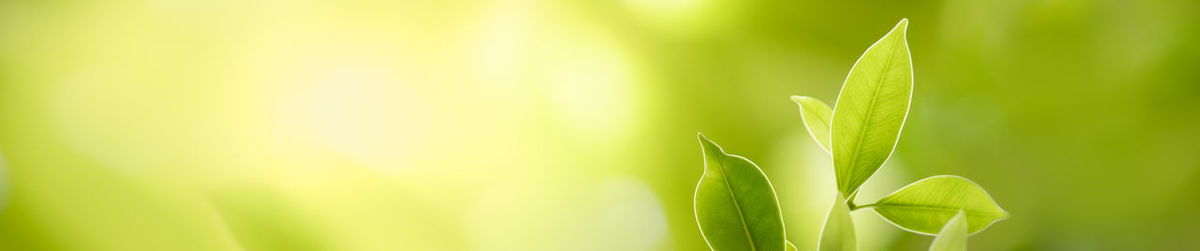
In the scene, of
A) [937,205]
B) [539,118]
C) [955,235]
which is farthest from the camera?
[539,118]

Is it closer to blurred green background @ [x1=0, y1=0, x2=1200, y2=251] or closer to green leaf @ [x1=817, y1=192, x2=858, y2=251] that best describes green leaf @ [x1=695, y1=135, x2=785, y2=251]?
green leaf @ [x1=817, y1=192, x2=858, y2=251]

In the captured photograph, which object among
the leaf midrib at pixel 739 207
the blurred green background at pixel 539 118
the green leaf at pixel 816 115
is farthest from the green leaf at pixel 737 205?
the blurred green background at pixel 539 118

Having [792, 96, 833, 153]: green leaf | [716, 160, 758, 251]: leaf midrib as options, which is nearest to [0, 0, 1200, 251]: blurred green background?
[792, 96, 833, 153]: green leaf

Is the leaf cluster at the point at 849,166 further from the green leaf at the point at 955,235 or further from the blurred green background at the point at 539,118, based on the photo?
the blurred green background at the point at 539,118

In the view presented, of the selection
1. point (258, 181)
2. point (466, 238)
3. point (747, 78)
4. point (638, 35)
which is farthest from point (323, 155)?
point (747, 78)

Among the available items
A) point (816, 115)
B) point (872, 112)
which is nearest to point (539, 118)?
point (816, 115)

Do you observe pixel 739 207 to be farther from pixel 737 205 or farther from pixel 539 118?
pixel 539 118
